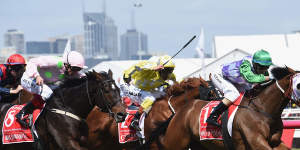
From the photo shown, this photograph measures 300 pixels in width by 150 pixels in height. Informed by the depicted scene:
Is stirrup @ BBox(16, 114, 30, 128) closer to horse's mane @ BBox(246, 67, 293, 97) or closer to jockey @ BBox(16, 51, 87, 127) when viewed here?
jockey @ BBox(16, 51, 87, 127)

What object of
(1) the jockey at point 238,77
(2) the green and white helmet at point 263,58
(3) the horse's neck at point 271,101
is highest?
(2) the green and white helmet at point 263,58

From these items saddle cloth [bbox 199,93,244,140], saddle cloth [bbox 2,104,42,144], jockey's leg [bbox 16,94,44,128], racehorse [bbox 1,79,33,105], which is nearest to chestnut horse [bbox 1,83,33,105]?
racehorse [bbox 1,79,33,105]

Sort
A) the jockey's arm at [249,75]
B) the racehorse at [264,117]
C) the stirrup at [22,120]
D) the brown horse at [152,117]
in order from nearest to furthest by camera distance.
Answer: the racehorse at [264,117]
the jockey's arm at [249,75]
the stirrup at [22,120]
the brown horse at [152,117]

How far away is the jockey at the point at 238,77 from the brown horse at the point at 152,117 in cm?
56

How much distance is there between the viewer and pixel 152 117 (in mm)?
7832

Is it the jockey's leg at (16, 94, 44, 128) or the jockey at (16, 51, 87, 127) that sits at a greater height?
the jockey at (16, 51, 87, 127)

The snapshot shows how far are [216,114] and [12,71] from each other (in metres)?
3.31

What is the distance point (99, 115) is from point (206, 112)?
205 cm

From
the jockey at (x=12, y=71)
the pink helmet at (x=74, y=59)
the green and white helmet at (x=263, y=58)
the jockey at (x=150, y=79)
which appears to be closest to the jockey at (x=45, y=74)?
the pink helmet at (x=74, y=59)

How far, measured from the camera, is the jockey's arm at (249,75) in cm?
667

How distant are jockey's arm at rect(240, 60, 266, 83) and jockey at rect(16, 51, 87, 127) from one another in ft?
7.44

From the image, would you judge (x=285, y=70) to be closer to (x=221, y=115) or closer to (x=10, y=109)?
(x=221, y=115)

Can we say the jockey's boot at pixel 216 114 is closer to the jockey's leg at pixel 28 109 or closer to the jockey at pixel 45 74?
the jockey at pixel 45 74

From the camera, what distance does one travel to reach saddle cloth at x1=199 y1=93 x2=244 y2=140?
697cm
